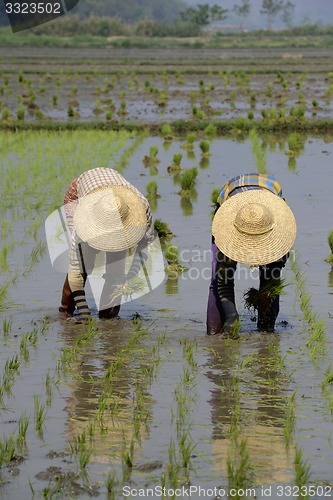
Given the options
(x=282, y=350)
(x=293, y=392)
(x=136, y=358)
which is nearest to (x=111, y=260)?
(x=136, y=358)

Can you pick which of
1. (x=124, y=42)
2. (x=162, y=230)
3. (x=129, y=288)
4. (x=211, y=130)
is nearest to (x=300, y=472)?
(x=129, y=288)

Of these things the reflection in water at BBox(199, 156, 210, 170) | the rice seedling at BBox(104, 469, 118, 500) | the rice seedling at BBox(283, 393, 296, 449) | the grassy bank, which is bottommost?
the grassy bank

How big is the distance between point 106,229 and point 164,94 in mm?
19086

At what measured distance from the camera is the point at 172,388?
502cm

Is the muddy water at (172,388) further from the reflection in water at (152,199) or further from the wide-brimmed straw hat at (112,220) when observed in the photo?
the reflection in water at (152,199)

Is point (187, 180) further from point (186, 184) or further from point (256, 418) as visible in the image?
point (256, 418)

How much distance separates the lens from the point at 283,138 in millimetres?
17062

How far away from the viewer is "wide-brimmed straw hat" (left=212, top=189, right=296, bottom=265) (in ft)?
18.1

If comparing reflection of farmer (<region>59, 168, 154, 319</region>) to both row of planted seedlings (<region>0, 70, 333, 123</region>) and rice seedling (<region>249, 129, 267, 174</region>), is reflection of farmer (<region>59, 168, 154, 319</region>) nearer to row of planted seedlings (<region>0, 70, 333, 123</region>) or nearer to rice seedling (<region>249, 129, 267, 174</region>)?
rice seedling (<region>249, 129, 267, 174</region>)

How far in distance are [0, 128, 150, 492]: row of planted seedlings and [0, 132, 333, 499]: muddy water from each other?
34 mm

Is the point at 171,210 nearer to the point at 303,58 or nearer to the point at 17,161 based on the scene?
the point at 17,161

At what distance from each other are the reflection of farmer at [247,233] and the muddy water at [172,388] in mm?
310

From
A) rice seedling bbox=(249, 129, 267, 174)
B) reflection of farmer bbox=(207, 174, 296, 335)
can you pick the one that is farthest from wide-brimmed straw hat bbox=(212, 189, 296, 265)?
rice seedling bbox=(249, 129, 267, 174)

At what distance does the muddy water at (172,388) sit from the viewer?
3945mm
